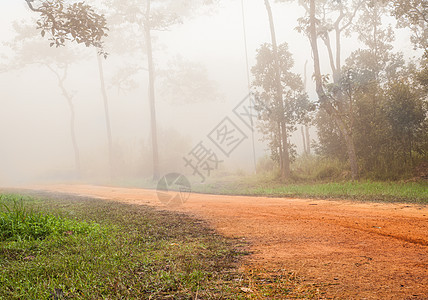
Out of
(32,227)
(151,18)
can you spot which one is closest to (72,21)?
(32,227)

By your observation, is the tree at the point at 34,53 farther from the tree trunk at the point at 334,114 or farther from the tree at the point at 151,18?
the tree trunk at the point at 334,114

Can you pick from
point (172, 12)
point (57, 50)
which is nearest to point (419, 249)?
point (172, 12)

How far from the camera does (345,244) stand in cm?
432

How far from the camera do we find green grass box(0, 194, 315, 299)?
285cm

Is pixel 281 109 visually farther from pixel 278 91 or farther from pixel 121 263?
pixel 121 263

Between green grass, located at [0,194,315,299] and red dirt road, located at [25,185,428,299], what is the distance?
34 centimetres

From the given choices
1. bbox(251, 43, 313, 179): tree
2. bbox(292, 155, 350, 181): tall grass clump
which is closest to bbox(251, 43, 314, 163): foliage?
bbox(251, 43, 313, 179): tree

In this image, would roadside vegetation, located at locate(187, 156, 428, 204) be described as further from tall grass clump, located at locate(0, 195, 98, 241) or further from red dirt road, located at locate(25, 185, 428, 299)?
tall grass clump, located at locate(0, 195, 98, 241)

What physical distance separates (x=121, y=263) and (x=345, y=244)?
2846 mm

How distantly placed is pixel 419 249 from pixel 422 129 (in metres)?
11.1

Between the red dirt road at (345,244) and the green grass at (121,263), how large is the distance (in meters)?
0.34

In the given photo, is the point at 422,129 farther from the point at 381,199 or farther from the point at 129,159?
the point at 129,159

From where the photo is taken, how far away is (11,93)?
230 ft

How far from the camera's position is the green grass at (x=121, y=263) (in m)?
2.85
